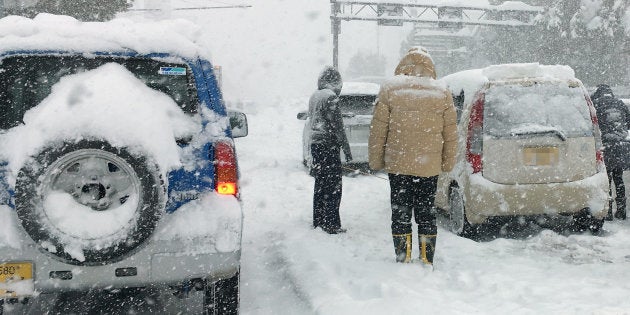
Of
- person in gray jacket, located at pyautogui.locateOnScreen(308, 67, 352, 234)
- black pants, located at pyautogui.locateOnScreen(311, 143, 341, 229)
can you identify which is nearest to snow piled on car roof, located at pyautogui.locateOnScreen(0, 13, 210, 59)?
person in gray jacket, located at pyautogui.locateOnScreen(308, 67, 352, 234)

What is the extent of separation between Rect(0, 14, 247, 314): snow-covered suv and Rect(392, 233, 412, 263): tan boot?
1.88 meters

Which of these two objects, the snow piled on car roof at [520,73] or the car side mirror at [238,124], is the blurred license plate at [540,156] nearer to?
the snow piled on car roof at [520,73]

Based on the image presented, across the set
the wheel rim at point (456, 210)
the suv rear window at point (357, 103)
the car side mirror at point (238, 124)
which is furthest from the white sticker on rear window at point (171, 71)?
the suv rear window at point (357, 103)

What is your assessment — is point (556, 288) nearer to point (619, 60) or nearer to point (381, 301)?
point (381, 301)

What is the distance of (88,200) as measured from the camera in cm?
316

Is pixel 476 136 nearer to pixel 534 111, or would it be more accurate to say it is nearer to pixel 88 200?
pixel 534 111

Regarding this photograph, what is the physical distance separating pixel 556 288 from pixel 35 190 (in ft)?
11.9

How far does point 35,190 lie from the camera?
305cm

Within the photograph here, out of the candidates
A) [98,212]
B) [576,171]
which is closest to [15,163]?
[98,212]

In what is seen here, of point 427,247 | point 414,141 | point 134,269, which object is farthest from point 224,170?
point 427,247

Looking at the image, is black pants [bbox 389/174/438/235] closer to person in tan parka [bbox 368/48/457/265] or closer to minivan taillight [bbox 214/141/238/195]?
person in tan parka [bbox 368/48/457/265]

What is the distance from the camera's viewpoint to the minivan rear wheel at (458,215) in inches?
244

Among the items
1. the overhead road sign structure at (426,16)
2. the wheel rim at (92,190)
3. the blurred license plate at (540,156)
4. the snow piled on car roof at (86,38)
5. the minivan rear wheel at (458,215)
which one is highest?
the overhead road sign structure at (426,16)

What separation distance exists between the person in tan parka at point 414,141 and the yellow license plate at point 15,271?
2.80 meters
